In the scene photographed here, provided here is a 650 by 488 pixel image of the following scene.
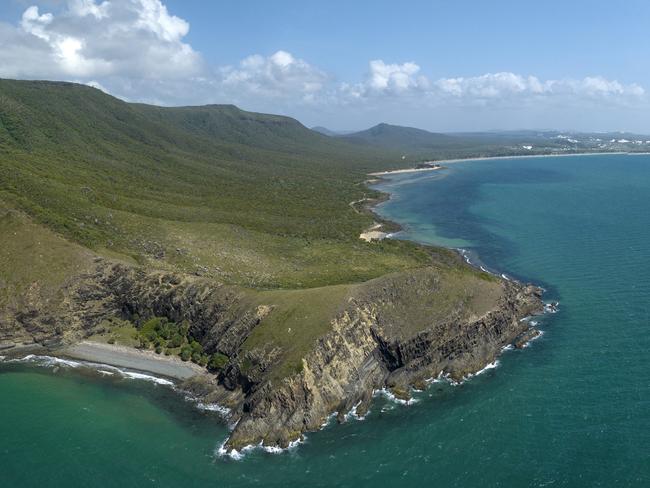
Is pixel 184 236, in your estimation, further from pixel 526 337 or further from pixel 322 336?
pixel 526 337

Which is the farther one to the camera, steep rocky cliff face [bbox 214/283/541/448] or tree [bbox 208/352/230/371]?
tree [bbox 208/352/230/371]

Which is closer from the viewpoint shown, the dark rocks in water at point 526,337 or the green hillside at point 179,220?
the dark rocks in water at point 526,337

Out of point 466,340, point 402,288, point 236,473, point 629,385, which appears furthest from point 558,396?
point 236,473

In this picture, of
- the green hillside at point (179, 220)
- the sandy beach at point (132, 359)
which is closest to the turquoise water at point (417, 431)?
the sandy beach at point (132, 359)

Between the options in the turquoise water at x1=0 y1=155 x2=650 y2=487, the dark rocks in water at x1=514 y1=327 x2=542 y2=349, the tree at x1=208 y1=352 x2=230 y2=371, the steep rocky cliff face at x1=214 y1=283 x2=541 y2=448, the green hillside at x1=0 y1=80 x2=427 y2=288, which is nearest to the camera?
the turquoise water at x1=0 y1=155 x2=650 y2=487

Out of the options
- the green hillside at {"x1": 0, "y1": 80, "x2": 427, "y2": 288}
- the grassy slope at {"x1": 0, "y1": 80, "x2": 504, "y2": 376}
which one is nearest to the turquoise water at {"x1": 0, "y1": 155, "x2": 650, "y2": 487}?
the grassy slope at {"x1": 0, "y1": 80, "x2": 504, "y2": 376}

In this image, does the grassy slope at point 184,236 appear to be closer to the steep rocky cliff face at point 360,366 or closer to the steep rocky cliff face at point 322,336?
the steep rocky cliff face at point 322,336

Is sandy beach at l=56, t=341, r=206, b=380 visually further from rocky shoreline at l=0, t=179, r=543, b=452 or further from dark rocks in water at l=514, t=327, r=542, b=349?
dark rocks in water at l=514, t=327, r=542, b=349
